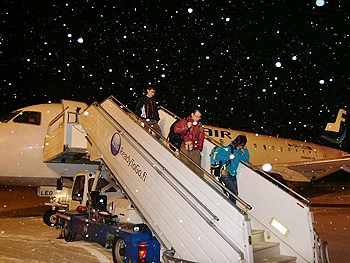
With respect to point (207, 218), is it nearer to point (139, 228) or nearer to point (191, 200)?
point (191, 200)

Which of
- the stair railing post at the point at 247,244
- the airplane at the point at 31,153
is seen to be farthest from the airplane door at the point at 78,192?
the stair railing post at the point at 247,244

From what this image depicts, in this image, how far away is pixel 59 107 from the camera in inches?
390

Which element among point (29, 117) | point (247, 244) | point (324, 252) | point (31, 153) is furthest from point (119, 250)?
point (29, 117)

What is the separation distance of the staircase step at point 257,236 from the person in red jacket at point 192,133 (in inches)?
57.4

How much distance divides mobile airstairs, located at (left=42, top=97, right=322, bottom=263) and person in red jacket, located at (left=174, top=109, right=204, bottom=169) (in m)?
0.51

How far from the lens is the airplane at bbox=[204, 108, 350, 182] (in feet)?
Answer: 36.1

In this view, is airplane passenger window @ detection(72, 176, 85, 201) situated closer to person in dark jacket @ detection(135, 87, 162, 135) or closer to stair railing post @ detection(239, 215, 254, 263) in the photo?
person in dark jacket @ detection(135, 87, 162, 135)

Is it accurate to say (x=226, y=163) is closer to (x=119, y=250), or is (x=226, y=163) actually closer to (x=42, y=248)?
(x=119, y=250)

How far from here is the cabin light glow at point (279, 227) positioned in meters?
4.41

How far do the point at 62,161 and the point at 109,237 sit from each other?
421 centimetres

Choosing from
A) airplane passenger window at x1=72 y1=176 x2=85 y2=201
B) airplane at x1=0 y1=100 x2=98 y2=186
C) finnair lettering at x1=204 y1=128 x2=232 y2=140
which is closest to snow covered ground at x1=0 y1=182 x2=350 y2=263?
airplane passenger window at x1=72 y1=176 x2=85 y2=201

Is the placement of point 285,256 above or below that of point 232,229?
below

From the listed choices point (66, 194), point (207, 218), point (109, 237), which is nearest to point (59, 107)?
point (66, 194)

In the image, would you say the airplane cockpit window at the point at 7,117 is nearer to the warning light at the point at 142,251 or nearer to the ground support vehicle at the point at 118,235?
the ground support vehicle at the point at 118,235
